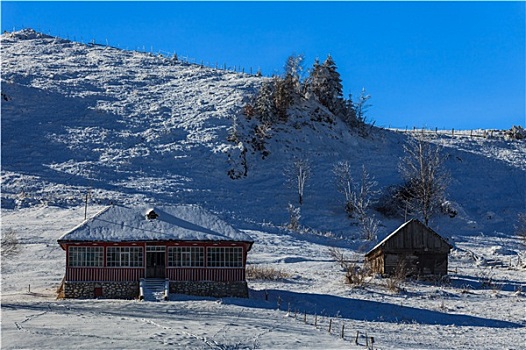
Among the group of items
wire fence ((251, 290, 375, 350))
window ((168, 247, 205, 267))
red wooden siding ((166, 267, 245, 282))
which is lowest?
wire fence ((251, 290, 375, 350))

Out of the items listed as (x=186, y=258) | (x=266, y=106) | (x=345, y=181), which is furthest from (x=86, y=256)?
(x=266, y=106)

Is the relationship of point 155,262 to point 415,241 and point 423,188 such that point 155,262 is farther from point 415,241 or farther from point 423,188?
point 423,188

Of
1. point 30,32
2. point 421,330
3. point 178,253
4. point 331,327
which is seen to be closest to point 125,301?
point 178,253

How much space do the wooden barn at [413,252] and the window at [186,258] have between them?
12.8 m

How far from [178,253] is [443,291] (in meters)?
14.5

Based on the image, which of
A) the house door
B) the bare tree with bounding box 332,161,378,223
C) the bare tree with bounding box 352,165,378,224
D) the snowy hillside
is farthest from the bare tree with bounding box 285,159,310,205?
the house door

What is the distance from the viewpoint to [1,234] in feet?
155

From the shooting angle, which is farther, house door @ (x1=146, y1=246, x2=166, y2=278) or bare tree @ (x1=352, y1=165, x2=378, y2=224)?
bare tree @ (x1=352, y1=165, x2=378, y2=224)

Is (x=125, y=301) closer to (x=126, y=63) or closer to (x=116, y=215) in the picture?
(x=116, y=215)

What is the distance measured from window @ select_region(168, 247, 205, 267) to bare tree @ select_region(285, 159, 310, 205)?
32.0 meters

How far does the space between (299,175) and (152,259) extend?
113 ft

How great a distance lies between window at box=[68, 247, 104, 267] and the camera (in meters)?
35.9

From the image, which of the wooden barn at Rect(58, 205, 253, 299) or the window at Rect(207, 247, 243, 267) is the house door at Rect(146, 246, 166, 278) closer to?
the wooden barn at Rect(58, 205, 253, 299)

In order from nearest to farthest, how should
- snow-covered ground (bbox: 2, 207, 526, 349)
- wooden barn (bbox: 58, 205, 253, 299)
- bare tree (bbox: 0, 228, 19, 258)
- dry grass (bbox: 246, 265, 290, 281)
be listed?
snow-covered ground (bbox: 2, 207, 526, 349) < wooden barn (bbox: 58, 205, 253, 299) < bare tree (bbox: 0, 228, 19, 258) < dry grass (bbox: 246, 265, 290, 281)
